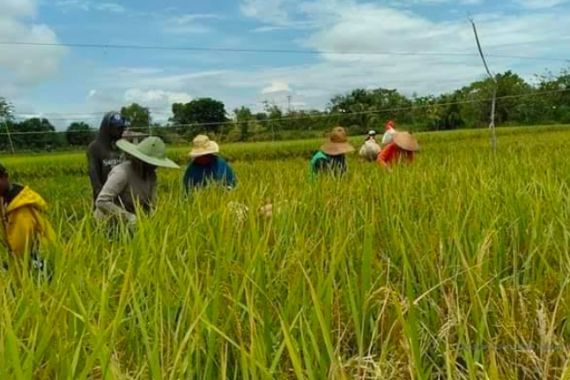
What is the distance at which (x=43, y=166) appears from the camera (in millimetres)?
14945

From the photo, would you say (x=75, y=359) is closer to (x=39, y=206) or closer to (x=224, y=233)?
(x=224, y=233)

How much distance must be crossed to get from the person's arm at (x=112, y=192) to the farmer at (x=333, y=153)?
151 cm

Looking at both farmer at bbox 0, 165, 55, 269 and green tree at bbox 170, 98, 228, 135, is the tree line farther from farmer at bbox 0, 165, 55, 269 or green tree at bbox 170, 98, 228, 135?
farmer at bbox 0, 165, 55, 269

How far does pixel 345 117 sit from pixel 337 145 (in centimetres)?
2342

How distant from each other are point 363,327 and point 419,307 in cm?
16

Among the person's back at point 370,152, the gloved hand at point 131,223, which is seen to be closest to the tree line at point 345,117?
the person's back at point 370,152

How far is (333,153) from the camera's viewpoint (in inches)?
169

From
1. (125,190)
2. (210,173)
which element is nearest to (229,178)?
(210,173)

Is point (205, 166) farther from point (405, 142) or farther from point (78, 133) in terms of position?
point (78, 133)

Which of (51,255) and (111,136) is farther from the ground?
(111,136)

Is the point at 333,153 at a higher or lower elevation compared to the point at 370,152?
higher

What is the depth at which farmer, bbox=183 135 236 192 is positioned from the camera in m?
3.59

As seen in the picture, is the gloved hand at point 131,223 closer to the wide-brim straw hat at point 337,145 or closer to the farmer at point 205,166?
the farmer at point 205,166

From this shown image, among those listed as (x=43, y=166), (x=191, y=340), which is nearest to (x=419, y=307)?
(x=191, y=340)
